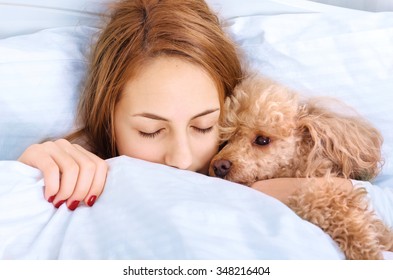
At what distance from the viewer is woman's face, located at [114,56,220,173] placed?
139 centimetres

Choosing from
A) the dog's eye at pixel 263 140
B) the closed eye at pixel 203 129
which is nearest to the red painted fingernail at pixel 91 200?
the closed eye at pixel 203 129

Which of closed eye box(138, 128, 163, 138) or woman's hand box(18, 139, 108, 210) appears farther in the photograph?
closed eye box(138, 128, 163, 138)

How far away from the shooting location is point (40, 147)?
54.0 inches

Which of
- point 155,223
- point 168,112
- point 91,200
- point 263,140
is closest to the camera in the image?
point 155,223

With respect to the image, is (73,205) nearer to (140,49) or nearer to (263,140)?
(140,49)

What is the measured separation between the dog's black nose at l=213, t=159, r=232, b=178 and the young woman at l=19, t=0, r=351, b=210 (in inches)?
1.9

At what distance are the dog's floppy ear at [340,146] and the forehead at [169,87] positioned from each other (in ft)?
0.98

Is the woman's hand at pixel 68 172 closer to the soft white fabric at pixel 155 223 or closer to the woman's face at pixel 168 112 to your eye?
the soft white fabric at pixel 155 223

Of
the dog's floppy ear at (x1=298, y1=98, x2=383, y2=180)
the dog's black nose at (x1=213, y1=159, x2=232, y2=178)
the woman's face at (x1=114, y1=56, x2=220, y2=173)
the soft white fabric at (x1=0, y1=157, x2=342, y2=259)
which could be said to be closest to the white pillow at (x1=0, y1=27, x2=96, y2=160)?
the woman's face at (x1=114, y1=56, x2=220, y2=173)

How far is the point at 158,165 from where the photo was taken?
1.29m

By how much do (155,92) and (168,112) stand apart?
0.06m

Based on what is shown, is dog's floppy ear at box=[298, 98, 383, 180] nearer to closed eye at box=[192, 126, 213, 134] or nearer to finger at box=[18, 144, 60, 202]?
closed eye at box=[192, 126, 213, 134]

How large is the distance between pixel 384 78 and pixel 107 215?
98cm

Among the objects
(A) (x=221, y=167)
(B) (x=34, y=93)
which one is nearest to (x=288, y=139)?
(A) (x=221, y=167)
